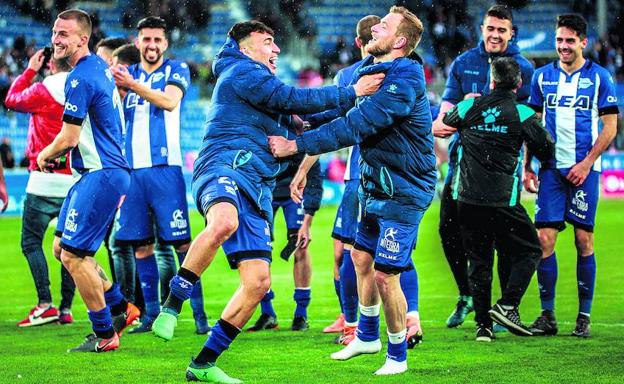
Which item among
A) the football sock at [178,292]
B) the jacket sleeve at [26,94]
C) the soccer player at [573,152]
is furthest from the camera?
the jacket sleeve at [26,94]

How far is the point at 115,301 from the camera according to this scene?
316 inches

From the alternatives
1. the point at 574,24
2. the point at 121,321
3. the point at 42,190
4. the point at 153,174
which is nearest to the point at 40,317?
the point at 42,190

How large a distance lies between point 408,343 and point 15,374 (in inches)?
104

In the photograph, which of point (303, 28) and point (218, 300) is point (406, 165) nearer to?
point (218, 300)

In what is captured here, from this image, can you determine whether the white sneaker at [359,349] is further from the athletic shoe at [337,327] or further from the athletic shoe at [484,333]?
the athletic shoe at [337,327]

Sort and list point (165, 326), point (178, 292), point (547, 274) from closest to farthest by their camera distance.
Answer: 1. point (165, 326)
2. point (178, 292)
3. point (547, 274)

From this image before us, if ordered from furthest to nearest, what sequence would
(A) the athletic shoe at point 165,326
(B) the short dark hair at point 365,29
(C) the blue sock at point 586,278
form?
(C) the blue sock at point 586,278 < (B) the short dark hair at point 365,29 < (A) the athletic shoe at point 165,326

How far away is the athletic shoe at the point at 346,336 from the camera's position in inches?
310

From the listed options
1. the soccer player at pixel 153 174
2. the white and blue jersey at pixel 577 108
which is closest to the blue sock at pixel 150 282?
the soccer player at pixel 153 174

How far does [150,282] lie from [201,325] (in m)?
0.57

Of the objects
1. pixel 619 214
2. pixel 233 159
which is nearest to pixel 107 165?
pixel 233 159

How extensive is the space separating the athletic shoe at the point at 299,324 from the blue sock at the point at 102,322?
1.76 m

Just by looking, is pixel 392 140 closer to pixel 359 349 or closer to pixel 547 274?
pixel 359 349

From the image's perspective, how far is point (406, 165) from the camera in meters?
6.56
